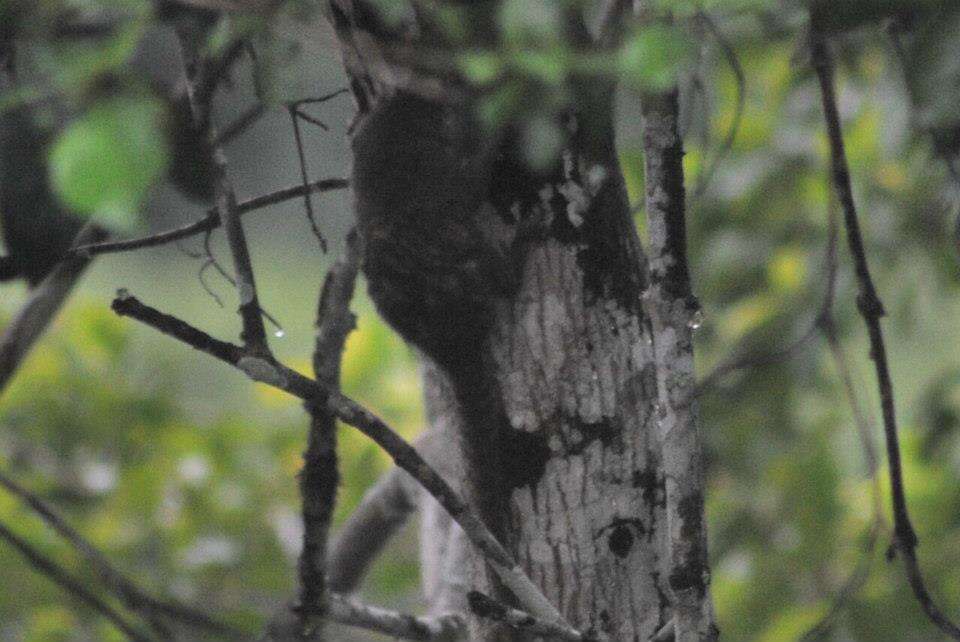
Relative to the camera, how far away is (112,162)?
910mm

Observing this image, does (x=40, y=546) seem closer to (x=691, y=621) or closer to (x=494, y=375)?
(x=494, y=375)

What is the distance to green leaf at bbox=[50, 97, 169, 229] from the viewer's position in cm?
90

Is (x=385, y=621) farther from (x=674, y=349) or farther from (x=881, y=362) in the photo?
(x=881, y=362)

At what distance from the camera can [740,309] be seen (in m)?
3.10

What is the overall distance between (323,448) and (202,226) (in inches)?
10.4

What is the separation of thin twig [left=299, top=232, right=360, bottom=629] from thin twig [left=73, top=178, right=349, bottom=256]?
0.07m

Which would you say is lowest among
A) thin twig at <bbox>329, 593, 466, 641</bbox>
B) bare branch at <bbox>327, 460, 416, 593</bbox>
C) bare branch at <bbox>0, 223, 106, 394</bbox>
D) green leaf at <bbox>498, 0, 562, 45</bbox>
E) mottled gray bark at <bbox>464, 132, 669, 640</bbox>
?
thin twig at <bbox>329, 593, 466, 641</bbox>

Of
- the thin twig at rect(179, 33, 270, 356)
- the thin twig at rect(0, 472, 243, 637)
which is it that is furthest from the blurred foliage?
the thin twig at rect(179, 33, 270, 356)

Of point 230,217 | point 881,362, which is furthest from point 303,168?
point 881,362

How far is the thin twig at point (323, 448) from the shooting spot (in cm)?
136

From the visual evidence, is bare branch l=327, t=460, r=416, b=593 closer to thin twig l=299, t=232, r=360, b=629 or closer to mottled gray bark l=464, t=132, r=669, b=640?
thin twig l=299, t=232, r=360, b=629

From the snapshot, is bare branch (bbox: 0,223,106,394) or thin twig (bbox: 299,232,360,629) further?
bare branch (bbox: 0,223,106,394)

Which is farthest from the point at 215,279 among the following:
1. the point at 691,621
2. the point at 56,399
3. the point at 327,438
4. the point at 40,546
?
the point at 691,621

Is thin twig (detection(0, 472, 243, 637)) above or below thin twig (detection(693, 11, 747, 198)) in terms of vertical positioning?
below
